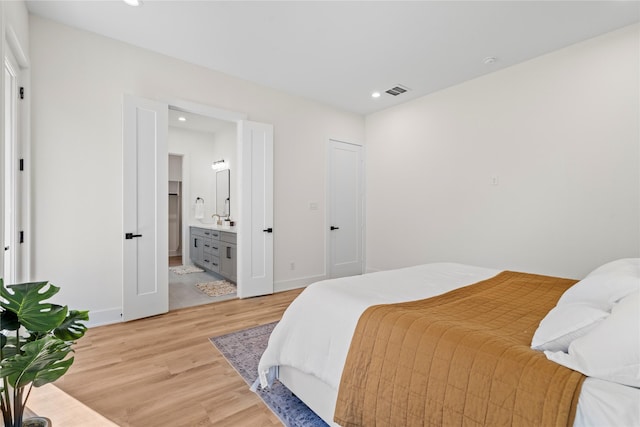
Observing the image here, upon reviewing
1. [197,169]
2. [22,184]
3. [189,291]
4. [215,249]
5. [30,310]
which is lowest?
[189,291]

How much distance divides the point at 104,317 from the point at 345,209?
349cm

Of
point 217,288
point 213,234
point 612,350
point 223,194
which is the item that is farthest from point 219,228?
point 612,350

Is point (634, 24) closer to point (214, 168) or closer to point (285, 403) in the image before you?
point (285, 403)

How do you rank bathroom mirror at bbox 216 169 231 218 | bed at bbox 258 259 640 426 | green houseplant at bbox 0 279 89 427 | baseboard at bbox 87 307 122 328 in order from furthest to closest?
bathroom mirror at bbox 216 169 231 218 → baseboard at bbox 87 307 122 328 → green houseplant at bbox 0 279 89 427 → bed at bbox 258 259 640 426

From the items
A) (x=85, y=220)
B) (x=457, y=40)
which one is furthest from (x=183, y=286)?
(x=457, y=40)

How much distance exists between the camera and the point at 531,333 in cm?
122

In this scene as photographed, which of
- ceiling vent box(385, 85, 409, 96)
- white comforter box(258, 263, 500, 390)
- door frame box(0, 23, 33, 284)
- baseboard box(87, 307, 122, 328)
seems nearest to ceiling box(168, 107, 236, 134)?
door frame box(0, 23, 33, 284)

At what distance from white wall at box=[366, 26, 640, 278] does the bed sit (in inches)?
54.2

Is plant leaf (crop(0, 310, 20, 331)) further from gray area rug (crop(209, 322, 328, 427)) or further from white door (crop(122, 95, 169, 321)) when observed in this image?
white door (crop(122, 95, 169, 321))

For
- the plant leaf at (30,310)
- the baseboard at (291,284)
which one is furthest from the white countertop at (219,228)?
the plant leaf at (30,310)

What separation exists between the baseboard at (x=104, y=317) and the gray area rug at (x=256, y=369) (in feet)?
3.81

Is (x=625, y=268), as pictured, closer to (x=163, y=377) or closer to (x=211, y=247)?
(x=163, y=377)

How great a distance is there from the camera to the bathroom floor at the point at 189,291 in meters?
3.67

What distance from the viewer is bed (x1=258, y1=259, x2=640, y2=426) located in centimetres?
83
